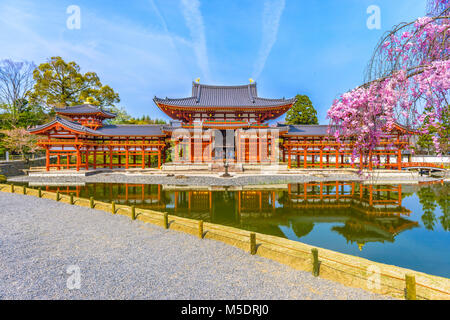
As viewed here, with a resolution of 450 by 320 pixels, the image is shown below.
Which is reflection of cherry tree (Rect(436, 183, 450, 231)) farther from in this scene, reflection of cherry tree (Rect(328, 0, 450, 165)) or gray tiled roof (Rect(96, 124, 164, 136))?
gray tiled roof (Rect(96, 124, 164, 136))

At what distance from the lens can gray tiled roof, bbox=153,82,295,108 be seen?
22859mm

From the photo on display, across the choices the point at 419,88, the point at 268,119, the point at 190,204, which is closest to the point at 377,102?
the point at 419,88

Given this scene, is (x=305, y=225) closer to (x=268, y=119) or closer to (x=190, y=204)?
(x=190, y=204)

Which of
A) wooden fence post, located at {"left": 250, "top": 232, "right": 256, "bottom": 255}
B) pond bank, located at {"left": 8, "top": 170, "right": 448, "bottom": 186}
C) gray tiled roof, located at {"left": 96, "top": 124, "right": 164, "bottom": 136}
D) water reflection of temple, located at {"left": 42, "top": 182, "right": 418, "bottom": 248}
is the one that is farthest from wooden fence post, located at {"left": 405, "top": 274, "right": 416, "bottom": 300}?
gray tiled roof, located at {"left": 96, "top": 124, "right": 164, "bottom": 136}

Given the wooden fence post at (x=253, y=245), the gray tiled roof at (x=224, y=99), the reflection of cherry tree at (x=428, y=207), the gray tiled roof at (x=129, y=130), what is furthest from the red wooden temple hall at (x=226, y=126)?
the wooden fence post at (x=253, y=245)

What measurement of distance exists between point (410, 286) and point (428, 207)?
10.8 meters

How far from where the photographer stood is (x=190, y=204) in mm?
11352

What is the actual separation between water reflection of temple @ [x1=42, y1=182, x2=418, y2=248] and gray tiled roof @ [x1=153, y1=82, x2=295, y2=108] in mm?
11074

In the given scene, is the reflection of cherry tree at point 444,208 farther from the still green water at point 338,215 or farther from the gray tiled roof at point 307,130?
the gray tiled roof at point 307,130

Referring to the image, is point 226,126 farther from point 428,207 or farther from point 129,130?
point 428,207

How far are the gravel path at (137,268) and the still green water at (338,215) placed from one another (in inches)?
105

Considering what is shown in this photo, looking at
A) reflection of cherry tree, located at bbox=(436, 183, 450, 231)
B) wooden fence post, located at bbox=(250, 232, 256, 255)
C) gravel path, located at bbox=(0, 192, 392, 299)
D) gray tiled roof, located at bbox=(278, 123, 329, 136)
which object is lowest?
reflection of cherry tree, located at bbox=(436, 183, 450, 231)

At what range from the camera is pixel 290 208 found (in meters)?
10.7

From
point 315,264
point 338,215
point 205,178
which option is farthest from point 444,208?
point 205,178
